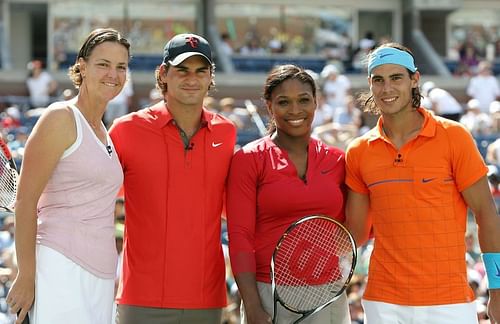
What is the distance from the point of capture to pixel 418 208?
4926mm

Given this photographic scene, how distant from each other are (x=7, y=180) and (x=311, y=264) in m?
1.54

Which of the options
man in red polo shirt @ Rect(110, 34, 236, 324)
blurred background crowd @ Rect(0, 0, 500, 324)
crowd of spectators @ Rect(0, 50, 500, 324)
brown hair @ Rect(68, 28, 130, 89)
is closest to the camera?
brown hair @ Rect(68, 28, 130, 89)

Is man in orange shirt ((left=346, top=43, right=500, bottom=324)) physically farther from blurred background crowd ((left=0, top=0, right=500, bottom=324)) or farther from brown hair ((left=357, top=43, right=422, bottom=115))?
blurred background crowd ((left=0, top=0, right=500, bottom=324))

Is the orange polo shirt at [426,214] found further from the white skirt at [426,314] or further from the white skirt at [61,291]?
the white skirt at [61,291]

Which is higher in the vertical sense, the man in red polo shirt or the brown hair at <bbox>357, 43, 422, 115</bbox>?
the brown hair at <bbox>357, 43, 422, 115</bbox>

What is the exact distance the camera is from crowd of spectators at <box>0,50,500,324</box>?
9773 millimetres

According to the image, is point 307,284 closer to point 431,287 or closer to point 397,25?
point 431,287

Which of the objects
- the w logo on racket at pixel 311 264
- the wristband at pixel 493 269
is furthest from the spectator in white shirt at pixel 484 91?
the w logo on racket at pixel 311 264

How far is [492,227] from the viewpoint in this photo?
4.98 metres

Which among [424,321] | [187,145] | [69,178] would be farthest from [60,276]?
[424,321]

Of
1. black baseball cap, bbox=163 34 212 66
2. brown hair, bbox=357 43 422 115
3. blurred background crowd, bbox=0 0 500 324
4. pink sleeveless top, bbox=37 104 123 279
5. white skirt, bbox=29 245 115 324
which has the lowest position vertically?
white skirt, bbox=29 245 115 324

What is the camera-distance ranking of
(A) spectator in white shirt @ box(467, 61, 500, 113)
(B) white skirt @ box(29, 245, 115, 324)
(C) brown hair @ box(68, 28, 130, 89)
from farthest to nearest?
(A) spectator in white shirt @ box(467, 61, 500, 113) → (C) brown hair @ box(68, 28, 130, 89) → (B) white skirt @ box(29, 245, 115, 324)

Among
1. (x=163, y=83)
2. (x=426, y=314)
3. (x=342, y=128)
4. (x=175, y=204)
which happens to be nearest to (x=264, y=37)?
(x=342, y=128)

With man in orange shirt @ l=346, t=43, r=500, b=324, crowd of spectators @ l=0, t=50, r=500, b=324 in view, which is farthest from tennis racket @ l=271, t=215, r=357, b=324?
crowd of spectators @ l=0, t=50, r=500, b=324
